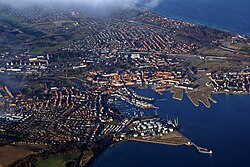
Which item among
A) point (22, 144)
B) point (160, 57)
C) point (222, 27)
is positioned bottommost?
point (22, 144)

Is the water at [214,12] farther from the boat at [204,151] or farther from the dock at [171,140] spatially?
the boat at [204,151]

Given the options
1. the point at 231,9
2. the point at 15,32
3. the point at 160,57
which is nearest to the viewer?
the point at 160,57

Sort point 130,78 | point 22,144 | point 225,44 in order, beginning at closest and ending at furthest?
point 22,144
point 130,78
point 225,44

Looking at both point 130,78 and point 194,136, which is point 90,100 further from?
point 194,136

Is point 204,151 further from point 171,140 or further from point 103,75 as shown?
point 103,75

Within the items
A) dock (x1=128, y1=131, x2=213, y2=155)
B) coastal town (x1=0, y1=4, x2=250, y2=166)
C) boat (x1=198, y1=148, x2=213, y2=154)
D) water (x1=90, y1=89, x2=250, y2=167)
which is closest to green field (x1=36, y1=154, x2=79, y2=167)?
coastal town (x1=0, y1=4, x2=250, y2=166)

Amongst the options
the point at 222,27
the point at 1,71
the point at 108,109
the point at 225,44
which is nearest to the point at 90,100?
the point at 108,109

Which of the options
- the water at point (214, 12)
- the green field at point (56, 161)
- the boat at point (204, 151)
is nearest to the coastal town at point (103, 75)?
the green field at point (56, 161)
